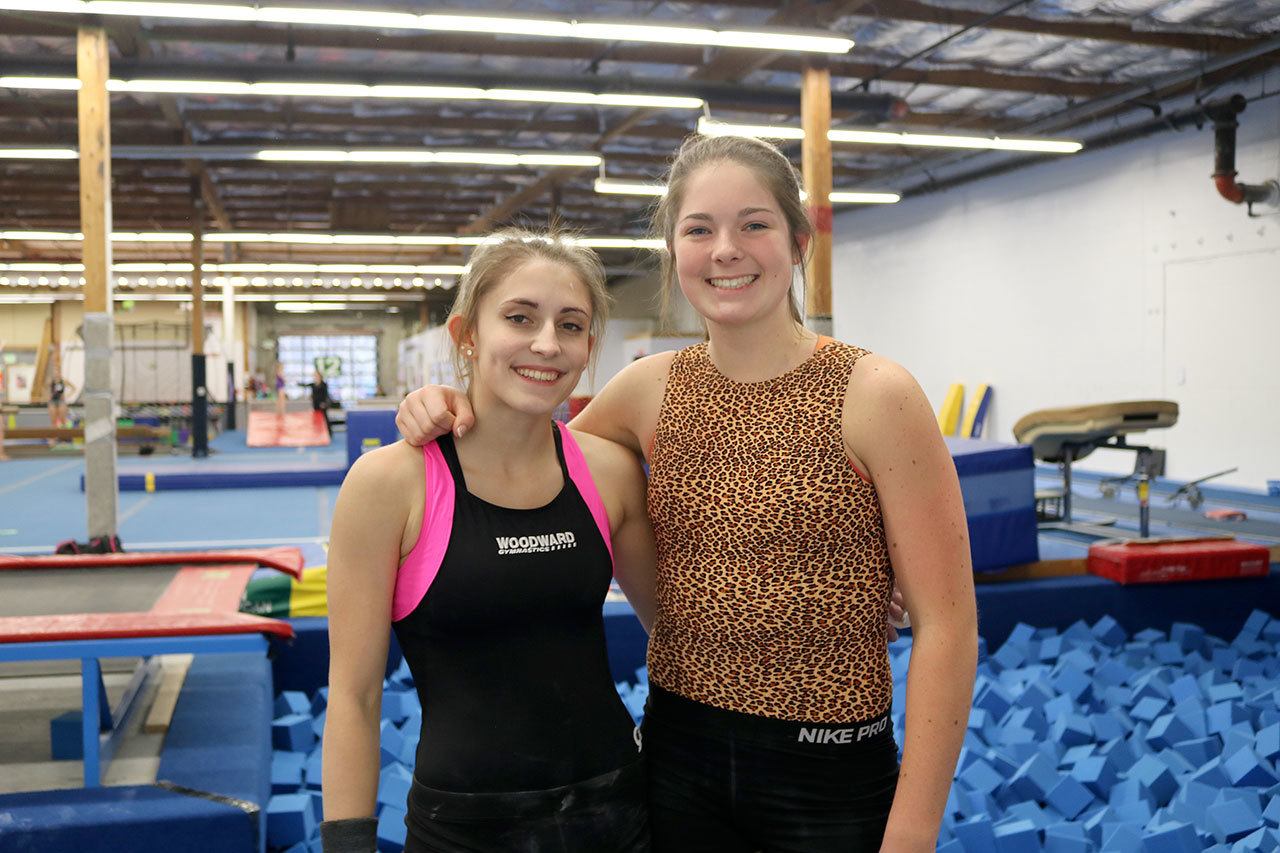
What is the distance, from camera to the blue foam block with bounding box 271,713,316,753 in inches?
150

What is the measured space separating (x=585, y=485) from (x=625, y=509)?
0.09 m

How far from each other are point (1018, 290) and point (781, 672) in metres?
13.0

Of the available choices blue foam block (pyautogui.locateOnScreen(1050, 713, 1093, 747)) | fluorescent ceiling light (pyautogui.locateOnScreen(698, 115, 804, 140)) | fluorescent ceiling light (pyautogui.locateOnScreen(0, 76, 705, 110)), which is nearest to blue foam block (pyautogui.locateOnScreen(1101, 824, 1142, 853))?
blue foam block (pyautogui.locateOnScreen(1050, 713, 1093, 747))

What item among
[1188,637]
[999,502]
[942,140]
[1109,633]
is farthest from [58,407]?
[1188,637]

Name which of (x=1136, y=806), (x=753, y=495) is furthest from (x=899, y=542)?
(x=1136, y=806)

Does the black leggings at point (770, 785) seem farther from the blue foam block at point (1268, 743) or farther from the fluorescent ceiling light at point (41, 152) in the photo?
the fluorescent ceiling light at point (41, 152)

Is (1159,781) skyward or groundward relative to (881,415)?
groundward

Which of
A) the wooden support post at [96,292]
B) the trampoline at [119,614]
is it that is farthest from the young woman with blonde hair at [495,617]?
the wooden support post at [96,292]

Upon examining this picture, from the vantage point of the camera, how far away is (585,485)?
1.54m

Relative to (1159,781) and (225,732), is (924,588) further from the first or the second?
(1159,781)

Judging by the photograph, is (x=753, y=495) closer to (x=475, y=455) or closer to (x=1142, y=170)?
(x=475, y=455)

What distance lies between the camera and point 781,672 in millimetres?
1442

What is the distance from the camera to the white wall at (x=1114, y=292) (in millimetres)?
10195

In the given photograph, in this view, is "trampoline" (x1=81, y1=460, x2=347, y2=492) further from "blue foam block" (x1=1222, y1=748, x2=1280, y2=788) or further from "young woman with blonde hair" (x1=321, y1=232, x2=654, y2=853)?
"young woman with blonde hair" (x1=321, y1=232, x2=654, y2=853)
